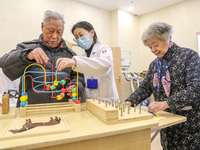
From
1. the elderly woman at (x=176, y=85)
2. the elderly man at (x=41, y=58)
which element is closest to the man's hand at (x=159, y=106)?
the elderly woman at (x=176, y=85)

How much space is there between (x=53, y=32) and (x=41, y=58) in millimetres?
352

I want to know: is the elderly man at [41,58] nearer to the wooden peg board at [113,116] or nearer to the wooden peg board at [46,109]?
the wooden peg board at [46,109]

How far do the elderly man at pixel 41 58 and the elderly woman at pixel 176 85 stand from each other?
0.68m

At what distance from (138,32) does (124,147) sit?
5.37 metres

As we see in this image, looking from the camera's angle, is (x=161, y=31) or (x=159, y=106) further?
(x=161, y=31)

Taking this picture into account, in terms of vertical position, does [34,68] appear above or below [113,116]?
above

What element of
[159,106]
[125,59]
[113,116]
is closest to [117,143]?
[113,116]

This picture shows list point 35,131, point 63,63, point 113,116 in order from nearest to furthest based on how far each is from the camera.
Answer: point 35,131 < point 113,116 < point 63,63

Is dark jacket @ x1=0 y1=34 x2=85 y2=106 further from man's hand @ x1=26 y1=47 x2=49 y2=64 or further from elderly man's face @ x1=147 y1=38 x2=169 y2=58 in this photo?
elderly man's face @ x1=147 y1=38 x2=169 y2=58

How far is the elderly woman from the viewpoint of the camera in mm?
1049

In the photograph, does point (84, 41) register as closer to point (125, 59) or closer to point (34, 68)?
point (34, 68)

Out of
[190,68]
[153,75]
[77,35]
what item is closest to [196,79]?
[190,68]

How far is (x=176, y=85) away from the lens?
1158mm

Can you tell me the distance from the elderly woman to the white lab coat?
383mm
